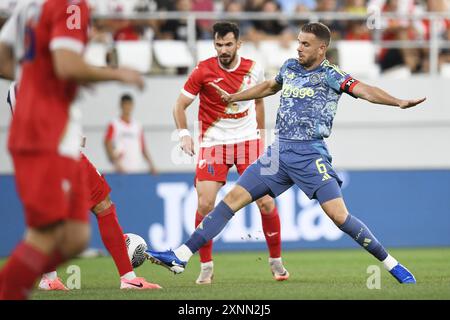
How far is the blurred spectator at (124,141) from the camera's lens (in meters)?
16.3

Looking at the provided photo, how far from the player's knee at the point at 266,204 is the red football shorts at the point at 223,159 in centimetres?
43

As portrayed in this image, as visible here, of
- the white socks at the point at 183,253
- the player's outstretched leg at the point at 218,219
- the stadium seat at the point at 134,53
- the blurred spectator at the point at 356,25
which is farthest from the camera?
the blurred spectator at the point at 356,25

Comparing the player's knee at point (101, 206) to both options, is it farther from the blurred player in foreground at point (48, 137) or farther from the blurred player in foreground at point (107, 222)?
the blurred player in foreground at point (48, 137)

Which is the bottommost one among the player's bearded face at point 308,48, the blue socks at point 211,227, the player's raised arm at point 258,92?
the blue socks at point 211,227

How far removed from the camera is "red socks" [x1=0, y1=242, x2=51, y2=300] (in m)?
5.75

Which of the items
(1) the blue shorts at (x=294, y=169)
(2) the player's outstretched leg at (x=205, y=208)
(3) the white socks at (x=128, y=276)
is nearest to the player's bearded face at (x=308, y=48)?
(1) the blue shorts at (x=294, y=169)

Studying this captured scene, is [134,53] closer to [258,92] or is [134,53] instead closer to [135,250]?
[258,92]

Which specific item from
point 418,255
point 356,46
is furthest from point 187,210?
point 356,46

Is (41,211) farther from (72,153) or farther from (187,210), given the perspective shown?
(187,210)

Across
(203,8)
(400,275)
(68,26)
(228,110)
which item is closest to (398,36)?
(203,8)

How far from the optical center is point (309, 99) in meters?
8.77
